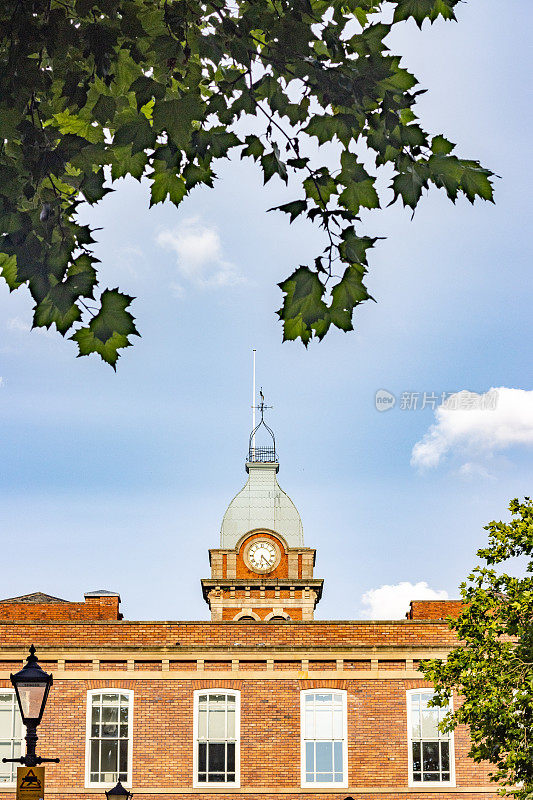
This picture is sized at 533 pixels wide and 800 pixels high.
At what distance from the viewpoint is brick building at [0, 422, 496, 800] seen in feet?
83.6

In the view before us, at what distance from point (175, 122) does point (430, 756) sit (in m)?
23.5

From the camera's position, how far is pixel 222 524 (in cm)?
5069

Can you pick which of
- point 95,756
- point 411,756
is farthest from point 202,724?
point 411,756

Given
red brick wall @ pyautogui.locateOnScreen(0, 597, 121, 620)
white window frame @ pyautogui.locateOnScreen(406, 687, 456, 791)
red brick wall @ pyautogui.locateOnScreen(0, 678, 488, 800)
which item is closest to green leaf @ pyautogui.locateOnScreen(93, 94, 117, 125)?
white window frame @ pyautogui.locateOnScreen(406, 687, 456, 791)

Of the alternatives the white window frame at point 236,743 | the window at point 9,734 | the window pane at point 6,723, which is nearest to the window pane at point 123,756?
the white window frame at point 236,743

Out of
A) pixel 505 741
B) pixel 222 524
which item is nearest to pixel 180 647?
pixel 505 741

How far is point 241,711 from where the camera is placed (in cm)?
2595

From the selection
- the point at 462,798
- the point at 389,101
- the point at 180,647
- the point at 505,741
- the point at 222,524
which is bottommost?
the point at 462,798

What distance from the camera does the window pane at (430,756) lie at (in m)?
25.6

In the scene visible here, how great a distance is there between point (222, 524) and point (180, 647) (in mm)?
24267

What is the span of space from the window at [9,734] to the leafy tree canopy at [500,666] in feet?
35.6

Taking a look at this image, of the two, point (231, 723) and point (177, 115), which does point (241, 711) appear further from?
point (177, 115)

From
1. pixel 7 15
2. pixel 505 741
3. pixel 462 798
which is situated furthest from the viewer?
pixel 462 798

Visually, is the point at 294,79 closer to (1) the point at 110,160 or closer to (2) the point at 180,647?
(1) the point at 110,160
